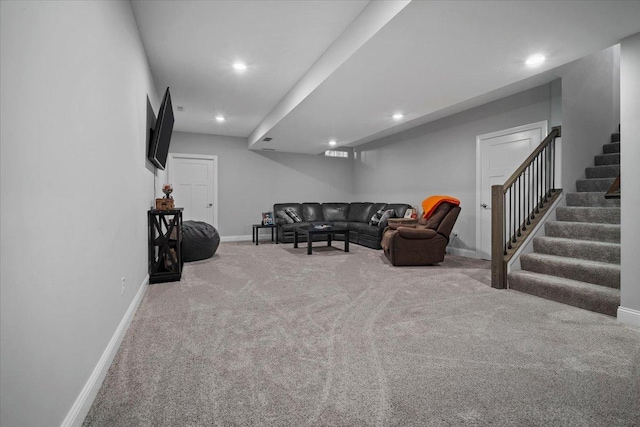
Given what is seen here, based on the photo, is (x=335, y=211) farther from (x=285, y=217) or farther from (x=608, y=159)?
(x=608, y=159)

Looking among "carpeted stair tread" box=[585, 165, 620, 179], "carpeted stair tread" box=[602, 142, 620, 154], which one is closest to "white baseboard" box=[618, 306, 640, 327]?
"carpeted stair tread" box=[585, 165, 620, 179]

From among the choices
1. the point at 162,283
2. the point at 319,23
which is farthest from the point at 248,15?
the point at 162,283

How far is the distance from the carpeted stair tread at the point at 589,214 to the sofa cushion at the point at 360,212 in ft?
12.6

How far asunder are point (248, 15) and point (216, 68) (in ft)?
4.02

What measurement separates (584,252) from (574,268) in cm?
29

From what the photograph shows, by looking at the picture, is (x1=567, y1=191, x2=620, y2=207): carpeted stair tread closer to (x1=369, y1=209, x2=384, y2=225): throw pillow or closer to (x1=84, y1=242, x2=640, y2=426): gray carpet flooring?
(x1=84, y1=242, x2=640, y2=426): gray carpet flooring

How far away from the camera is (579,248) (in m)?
3.11

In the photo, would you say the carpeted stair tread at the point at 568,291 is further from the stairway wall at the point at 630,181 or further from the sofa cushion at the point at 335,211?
the sofa cushion at the point at 335,211

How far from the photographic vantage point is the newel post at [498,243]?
10.7 ft

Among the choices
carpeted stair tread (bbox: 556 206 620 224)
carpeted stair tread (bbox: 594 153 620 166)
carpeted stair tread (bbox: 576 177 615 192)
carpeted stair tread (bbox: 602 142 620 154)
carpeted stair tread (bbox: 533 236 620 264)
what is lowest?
carpeted stair tread (bbox: 533 236 620 264)

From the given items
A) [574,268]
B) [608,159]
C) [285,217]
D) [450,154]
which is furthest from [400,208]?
[574,268]

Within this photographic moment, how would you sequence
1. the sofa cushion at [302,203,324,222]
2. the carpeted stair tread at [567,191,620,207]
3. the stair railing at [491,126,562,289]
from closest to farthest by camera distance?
1. the stair railing at [491,126,562,289]
2. the carpeted stair tread at [567,191,620,207]
3. the sofa cushion at [302,203,324,222]

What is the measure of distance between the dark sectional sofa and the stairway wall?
12.0 ft

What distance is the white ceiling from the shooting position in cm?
220
